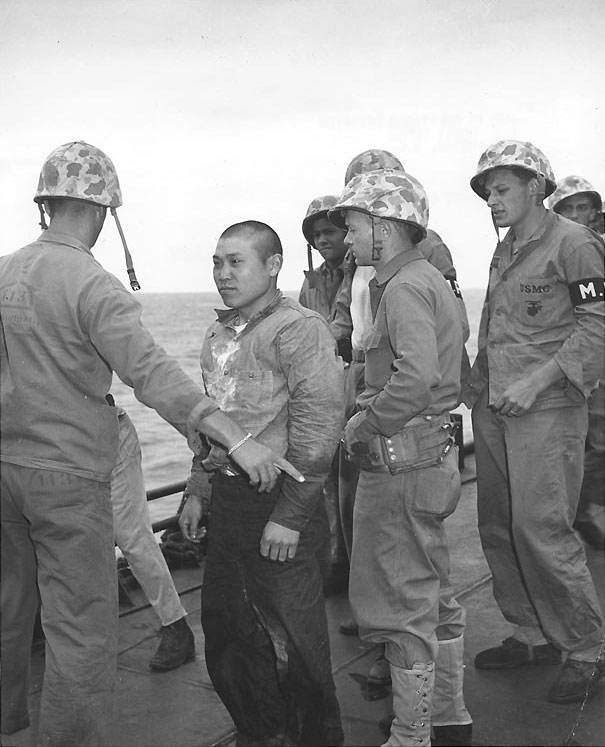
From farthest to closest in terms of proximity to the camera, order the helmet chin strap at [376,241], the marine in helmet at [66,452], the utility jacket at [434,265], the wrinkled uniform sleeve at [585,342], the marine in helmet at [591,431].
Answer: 1. the marine in helmet at [591,431]
2. the utility jacket at [434,265]
3. the wrinkled uniform sleeve at [585,342]
4. the helmet chin strap at [376,241]
5. the marine in helmet at [66,452]

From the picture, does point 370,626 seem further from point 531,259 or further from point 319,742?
point 531,259

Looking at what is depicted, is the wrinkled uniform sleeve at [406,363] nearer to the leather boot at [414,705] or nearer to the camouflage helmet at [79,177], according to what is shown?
the leather boot at [414,705]

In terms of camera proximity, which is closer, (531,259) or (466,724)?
(466,724)

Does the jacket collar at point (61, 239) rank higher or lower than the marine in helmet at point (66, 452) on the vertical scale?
higher

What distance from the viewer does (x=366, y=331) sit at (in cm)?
424

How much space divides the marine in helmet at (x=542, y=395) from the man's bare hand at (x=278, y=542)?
47.7 inches

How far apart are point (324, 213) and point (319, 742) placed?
2.86 meters

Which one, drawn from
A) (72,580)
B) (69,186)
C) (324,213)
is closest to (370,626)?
(72,580)

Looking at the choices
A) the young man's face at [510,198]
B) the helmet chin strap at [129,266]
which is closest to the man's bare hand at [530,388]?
the young man's face at [510,198]

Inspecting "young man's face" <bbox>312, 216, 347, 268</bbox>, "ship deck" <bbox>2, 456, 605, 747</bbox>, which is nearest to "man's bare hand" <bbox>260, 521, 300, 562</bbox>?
"ship deck" <bbox>2, 456, 605, 747</bbox>

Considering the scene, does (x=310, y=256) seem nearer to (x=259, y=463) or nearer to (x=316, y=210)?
(x=316, y=210)

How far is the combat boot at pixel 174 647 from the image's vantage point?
172 inches

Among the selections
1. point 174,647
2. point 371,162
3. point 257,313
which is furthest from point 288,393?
point 371,162

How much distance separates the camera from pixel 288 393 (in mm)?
3309
